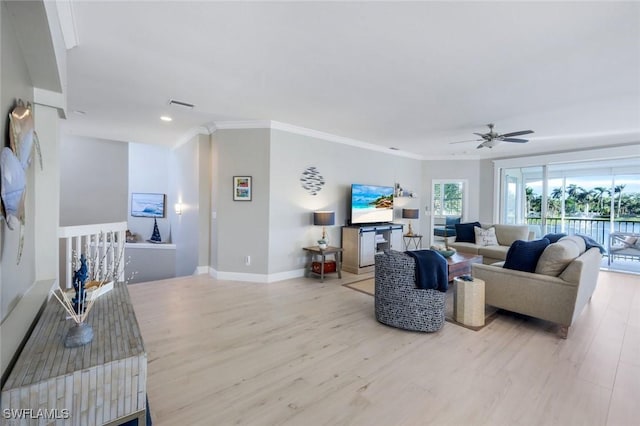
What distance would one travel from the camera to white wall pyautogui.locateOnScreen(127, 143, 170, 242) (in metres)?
7.90

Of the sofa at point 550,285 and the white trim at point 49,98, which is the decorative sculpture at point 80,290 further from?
the sofa at point 550,285

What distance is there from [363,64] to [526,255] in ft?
8.86

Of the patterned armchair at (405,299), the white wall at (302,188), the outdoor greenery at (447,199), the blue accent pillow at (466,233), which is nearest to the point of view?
the patterned armchair at (405,299)

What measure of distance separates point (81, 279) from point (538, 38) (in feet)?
12.1

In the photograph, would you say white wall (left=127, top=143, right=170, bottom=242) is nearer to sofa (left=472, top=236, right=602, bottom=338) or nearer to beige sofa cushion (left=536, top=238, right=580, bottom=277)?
sofa (left=472, top=236, right=602, bottom=338)

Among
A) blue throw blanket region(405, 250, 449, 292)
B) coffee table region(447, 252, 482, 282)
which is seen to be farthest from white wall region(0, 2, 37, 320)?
coffee table region(447, 252, 482, 282)

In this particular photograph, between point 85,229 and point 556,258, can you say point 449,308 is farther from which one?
point 85,229

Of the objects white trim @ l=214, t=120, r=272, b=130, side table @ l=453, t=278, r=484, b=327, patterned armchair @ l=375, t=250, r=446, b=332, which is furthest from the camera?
white trim @ l=214, t=120, r=272, b=130

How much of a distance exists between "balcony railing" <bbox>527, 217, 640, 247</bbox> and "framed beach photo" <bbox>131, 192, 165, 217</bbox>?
30.6 ft

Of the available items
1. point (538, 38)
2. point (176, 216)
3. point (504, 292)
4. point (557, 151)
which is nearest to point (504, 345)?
point (504, 292)

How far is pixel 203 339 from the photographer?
274 cm

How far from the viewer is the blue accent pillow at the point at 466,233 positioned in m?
6.27

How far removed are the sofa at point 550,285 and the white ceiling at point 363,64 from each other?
1822 millimetres

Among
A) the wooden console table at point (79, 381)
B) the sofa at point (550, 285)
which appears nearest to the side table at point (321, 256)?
the sofa at point (550, 285)
